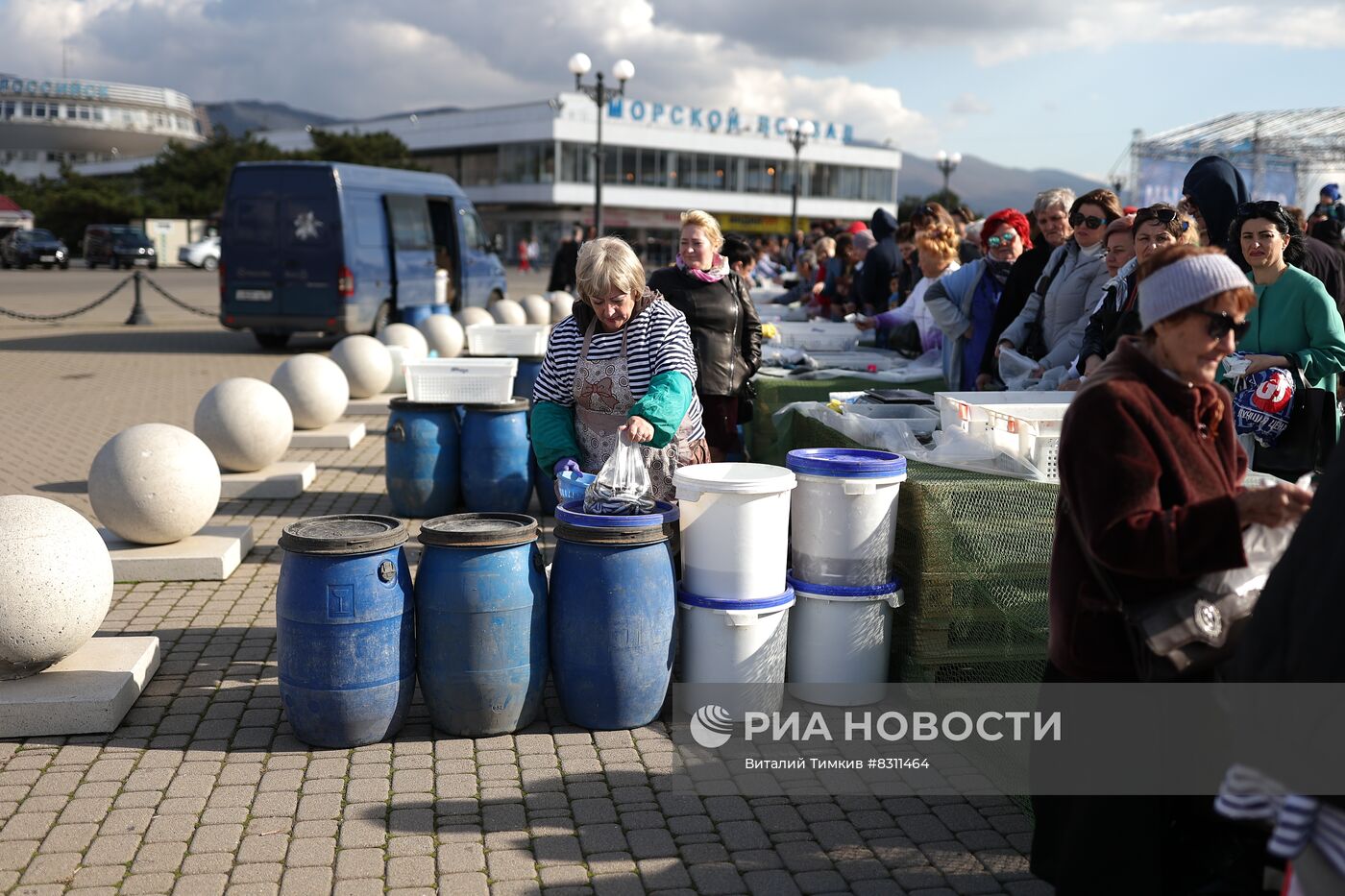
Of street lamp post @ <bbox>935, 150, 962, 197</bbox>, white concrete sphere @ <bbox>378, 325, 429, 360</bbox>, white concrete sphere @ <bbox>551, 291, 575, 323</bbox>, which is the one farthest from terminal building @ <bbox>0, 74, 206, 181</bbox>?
white concrete sphere @ <bbox>378, 325, 429, 360</bbox>

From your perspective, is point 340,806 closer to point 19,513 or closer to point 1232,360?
point 19,513

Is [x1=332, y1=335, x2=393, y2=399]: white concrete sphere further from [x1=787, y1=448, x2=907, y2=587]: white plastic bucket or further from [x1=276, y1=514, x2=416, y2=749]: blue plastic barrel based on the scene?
[x1=787, y1=448, x2=907, y2=587]: white plastic bucket

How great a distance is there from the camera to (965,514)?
4.94m

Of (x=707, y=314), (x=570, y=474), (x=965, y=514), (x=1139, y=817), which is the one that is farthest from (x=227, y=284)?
(x=1139, y=817)

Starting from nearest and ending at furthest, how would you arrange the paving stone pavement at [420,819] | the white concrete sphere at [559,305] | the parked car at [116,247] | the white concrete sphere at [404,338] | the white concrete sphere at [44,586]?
the paving stone pavement at [420,819], the white concrete sphere at [44,586], the white concrete sphere at [404,338], the white concrete sphere at [559,305], the parked car at [116,247]

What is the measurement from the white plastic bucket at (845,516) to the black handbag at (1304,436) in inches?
70.0

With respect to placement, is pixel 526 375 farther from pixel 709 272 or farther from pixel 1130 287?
pixel 1130 287

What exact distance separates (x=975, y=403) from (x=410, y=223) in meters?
15.6

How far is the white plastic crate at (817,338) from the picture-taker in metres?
10.2

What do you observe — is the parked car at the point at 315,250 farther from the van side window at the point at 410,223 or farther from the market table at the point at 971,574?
the market table at the point at 971,574

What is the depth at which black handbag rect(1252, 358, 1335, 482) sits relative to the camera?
529cm

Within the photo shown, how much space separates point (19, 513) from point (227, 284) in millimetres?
14014

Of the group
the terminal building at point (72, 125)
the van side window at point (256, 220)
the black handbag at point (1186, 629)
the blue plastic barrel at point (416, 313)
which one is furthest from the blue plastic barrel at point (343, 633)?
the terminal building at point (72, 125)

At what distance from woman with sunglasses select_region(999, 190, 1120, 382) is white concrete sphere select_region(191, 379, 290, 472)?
6.12 metres
